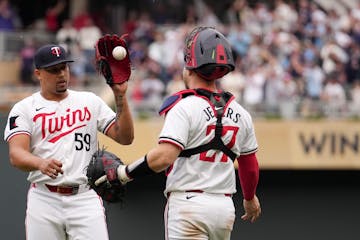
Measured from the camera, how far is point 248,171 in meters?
5.92

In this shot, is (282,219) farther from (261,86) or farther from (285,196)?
(261,86)

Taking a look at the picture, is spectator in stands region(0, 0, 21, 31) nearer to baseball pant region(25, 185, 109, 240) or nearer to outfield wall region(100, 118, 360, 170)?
outfield wall region(100, 118, 360, 170)

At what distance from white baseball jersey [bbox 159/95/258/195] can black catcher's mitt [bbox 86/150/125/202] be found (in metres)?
0.34

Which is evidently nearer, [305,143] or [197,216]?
[197,216]

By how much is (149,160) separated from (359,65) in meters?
9.15

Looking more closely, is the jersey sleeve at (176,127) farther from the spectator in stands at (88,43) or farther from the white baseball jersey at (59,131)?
the spectator in stands at (88,43)

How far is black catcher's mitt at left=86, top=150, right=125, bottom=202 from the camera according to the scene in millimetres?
5568

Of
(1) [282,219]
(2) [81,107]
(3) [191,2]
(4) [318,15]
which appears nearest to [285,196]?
(1) [282,219]

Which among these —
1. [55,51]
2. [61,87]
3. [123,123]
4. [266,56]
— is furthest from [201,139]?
[266,56]

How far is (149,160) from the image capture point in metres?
5.30

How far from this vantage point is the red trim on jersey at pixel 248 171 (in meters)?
5.87

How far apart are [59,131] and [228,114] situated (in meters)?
1.50

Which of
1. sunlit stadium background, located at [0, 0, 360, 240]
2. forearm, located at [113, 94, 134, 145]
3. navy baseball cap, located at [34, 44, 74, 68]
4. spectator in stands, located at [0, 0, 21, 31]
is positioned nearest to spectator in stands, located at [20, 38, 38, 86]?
sunlit stadium background, located at [0, 0, 360, 240]

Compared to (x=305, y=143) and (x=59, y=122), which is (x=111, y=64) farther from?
(x=305, y=143)
